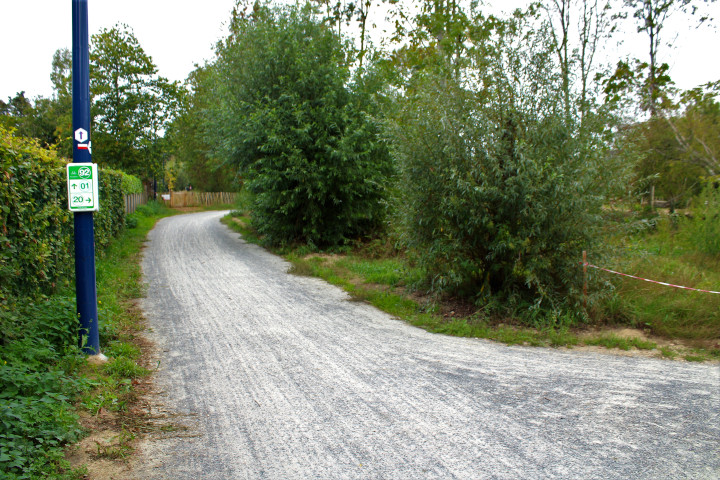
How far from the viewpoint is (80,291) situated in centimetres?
502

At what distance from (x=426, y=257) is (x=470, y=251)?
76cm

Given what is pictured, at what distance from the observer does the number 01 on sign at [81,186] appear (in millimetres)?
4801

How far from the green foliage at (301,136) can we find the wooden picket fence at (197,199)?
26928 mm

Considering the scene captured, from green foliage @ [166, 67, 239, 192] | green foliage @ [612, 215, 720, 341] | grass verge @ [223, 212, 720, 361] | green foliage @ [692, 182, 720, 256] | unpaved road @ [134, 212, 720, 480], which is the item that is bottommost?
unpaved road @ [134, 212, 720, 480]

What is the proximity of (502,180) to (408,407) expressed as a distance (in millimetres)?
4230

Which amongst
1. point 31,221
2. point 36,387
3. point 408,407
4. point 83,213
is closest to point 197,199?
point 31,221

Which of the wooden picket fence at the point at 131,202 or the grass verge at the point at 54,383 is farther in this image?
the wooden picket fence at the point at 131,202

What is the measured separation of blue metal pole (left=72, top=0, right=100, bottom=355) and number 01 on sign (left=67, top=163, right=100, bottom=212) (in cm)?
10

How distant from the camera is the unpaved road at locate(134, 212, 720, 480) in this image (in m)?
3.27

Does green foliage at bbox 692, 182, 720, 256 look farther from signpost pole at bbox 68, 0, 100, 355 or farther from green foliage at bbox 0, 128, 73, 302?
green foliage at bbox 0, 128, 73, 302

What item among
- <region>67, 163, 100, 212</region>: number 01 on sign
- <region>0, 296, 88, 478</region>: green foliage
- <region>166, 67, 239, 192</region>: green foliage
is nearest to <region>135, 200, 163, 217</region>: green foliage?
<region>166, 67, 239, 192</region>: green foliage

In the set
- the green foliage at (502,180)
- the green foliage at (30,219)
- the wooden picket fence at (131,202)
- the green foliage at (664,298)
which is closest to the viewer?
the green foliage at (30,219)

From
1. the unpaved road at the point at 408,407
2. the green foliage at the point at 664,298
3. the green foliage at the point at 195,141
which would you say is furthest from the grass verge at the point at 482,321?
the green foliage at the point at 195,141

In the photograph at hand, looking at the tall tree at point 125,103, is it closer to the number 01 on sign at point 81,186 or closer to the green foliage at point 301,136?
the green foliage at point 301,136
